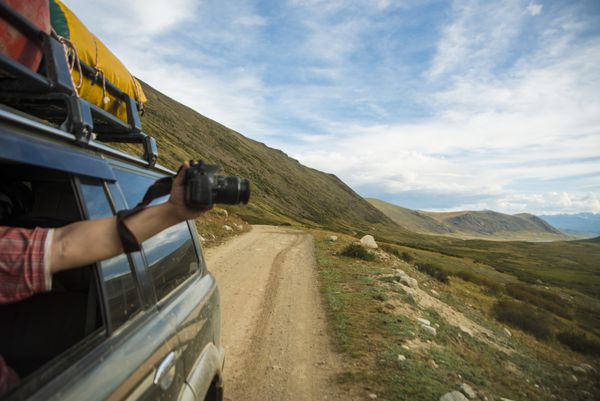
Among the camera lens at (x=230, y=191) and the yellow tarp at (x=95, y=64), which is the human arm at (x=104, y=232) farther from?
the yellow tarp at (x=95, y=64)

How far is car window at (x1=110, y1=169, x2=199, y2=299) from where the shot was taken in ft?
7.55

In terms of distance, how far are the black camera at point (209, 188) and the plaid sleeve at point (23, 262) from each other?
0.57 m

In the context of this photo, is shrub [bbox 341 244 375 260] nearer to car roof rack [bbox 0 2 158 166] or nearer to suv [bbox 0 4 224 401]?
suv [bbox 0 4 224 401]

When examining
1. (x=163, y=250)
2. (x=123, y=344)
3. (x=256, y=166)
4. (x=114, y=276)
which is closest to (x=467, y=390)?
(x=163, y=250)

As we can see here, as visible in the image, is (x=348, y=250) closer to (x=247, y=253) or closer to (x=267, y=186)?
(x=247, y=253)

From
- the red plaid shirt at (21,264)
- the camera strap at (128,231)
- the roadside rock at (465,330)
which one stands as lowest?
the roadside rock at (465,330)

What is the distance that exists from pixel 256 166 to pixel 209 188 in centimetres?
11910

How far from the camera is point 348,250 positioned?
18000 mm

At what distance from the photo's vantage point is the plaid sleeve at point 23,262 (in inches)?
55.2

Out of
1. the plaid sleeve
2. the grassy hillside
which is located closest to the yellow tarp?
the plaid sleeve

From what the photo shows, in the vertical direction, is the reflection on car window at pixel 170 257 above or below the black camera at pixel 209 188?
below

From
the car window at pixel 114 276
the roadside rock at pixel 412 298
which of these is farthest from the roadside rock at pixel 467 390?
the car window at pixel 114 276

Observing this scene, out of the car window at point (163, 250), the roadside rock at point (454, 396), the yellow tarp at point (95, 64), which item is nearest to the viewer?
the car window at point (163, 250)

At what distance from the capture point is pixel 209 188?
1484 mm
